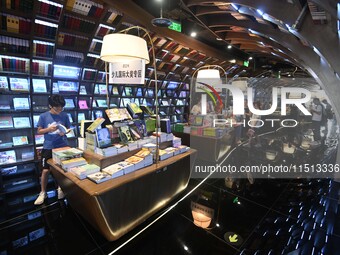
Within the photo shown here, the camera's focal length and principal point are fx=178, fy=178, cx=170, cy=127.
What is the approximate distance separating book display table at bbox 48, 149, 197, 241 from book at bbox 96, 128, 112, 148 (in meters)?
0.14

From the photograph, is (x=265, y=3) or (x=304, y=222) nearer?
(x=304, y=222)

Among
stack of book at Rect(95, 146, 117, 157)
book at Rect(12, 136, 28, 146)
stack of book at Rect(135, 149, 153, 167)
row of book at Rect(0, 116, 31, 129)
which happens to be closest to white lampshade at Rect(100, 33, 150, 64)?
stack of book at Rect(95, 146, 117, 157)

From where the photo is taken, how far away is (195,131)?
4516mm

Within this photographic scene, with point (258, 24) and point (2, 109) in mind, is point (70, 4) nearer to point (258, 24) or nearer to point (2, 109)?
point (2, 109)

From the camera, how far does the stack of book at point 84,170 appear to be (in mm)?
1789

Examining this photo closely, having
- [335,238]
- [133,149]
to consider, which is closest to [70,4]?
[133,149]

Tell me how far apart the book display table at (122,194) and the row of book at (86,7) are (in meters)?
2.78

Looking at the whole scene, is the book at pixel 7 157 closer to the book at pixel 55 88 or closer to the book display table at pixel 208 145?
the book at pixel 55 88

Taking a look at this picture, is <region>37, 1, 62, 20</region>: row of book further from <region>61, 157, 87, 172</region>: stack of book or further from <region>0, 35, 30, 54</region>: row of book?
<region>61, 157, 87, 172</region>: stack of book

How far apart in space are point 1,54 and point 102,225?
3506 millimetres

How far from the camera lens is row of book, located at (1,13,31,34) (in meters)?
2.97

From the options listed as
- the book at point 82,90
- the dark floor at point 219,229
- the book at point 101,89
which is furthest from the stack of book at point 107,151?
the book at point 101,89

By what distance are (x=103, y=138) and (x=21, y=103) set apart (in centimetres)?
286

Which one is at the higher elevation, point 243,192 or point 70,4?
point 70,4
